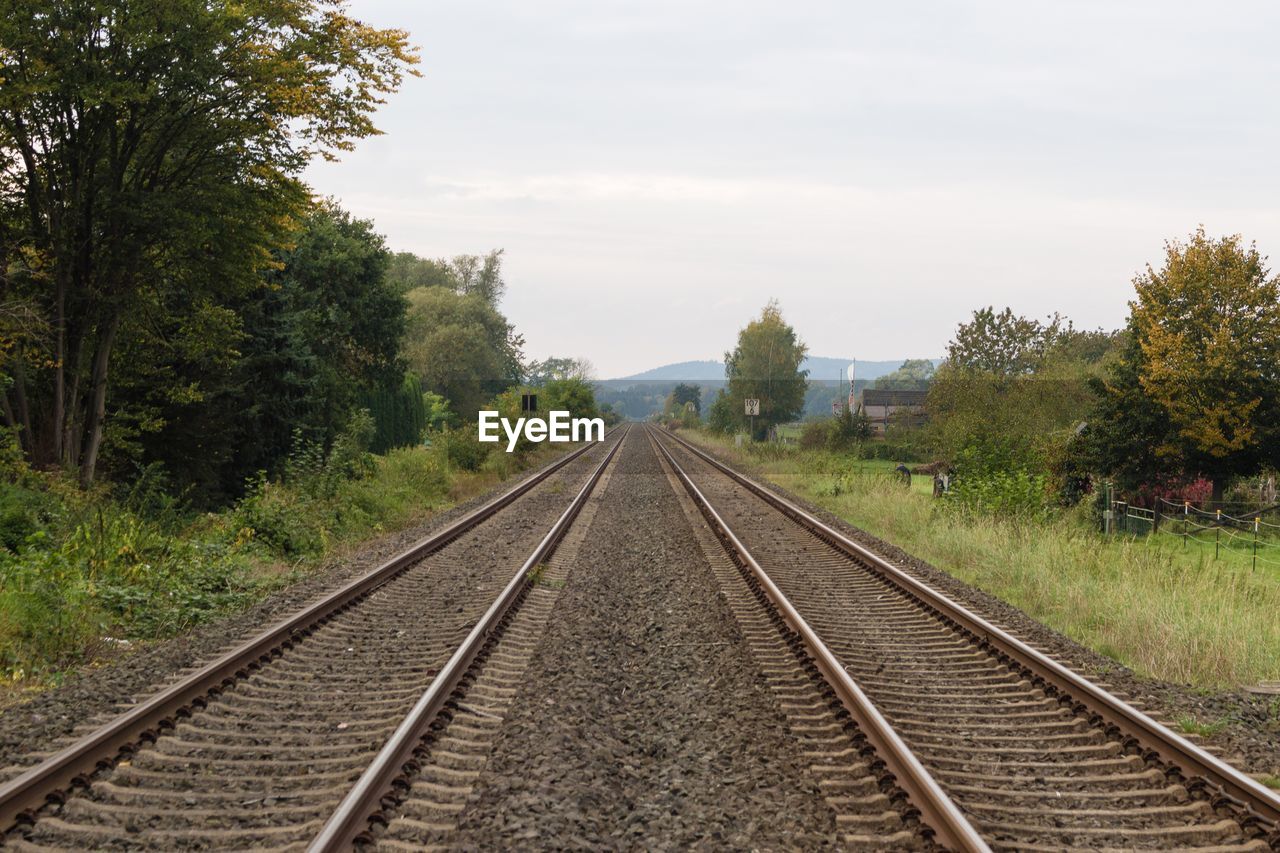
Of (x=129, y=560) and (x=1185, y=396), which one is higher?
(x=1185, y=396)

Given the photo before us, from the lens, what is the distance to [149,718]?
597 centimetres

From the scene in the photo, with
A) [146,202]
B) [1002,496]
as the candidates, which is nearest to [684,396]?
[1002,496]

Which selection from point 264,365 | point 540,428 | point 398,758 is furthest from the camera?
point 540,428

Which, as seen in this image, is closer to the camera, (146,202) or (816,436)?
(146,202)

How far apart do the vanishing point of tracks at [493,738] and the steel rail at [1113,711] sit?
16mm

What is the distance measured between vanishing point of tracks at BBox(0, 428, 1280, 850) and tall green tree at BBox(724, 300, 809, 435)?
60543mm

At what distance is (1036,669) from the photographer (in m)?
7.48

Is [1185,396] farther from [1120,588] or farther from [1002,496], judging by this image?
[1120,588]

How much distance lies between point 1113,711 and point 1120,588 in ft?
17.7

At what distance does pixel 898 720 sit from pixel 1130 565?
839 cm

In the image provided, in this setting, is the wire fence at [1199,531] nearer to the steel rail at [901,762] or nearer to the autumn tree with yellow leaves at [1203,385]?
the autumn tree with yellow leaves at [1203,385]

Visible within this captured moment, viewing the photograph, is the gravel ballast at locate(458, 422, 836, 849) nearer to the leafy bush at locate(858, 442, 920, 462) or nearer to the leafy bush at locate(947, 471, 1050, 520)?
the leafy bush at locate(947, 471, 1050, 520)

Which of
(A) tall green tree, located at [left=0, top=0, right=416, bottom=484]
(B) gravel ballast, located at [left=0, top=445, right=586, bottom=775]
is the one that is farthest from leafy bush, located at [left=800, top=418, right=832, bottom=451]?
(B) gravel ballast, located at [left=0, top=445, right=586, bottom=775]

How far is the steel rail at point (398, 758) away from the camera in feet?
14.2
